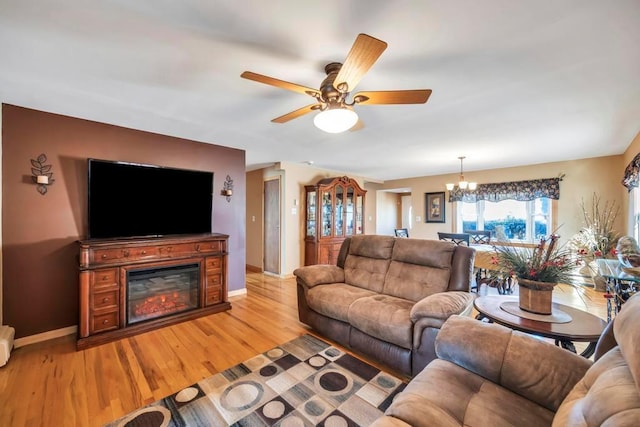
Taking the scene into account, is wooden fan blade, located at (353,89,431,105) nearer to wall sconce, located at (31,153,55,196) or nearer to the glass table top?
the glass table top

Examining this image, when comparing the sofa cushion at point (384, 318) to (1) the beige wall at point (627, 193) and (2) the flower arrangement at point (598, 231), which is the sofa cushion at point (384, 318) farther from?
(1) the beige wall at point (627, 193)

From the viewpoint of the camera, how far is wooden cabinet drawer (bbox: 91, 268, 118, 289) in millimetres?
2434

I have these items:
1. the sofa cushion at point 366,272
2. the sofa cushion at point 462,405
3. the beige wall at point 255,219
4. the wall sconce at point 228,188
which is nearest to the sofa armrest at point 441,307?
the sofa cushion at point 462,405

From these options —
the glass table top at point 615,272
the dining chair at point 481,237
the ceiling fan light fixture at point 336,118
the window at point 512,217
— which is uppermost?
the ceiling fan light fixture at point 336,118

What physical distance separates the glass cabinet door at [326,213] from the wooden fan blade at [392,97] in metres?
3.53

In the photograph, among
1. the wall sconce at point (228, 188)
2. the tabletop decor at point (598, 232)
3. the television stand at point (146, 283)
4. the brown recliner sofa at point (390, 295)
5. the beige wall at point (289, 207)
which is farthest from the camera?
the beige wall at point (289, 207)

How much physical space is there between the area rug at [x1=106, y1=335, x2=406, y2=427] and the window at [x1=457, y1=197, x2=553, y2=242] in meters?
4.44

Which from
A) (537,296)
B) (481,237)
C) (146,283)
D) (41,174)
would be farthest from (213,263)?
(481,237)

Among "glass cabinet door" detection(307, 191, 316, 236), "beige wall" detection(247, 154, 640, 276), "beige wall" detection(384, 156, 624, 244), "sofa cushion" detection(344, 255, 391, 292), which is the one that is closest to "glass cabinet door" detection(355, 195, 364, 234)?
"beige wall" detection(247, 154, 640, 276)

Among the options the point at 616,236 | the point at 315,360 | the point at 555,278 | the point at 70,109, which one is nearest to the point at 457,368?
the point at 555,278

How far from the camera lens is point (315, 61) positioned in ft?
5.74

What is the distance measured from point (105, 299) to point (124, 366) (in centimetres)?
77

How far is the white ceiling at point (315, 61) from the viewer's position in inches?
52.6

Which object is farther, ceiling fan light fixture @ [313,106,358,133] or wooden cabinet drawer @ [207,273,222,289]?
wooden cabinet drawer @ [207,273,222,289]
